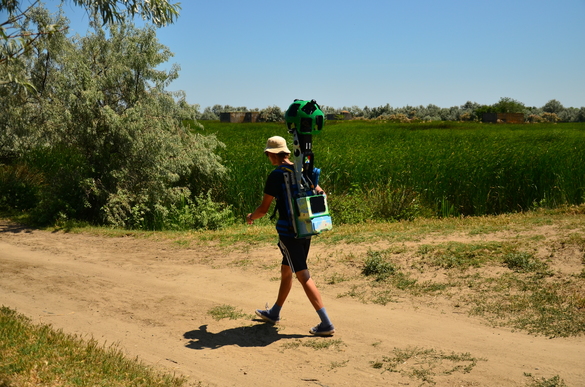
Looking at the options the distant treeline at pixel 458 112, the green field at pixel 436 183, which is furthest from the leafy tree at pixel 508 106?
the green field at pixel 436 183

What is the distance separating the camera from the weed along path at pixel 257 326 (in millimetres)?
5223

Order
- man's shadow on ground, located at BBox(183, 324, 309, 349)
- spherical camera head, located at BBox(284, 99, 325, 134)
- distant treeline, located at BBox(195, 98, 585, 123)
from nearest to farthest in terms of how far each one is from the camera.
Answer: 1. spherical camera head, located at BBox(284, 99, 325, 134)
2. man's shadow on ground, located at BBox(183, 324, 309, 349)
3. distant treeline, located at BBox(195, 98, 585, 123)

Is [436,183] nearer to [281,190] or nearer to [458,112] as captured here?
[281,190]

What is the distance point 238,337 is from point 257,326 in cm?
34

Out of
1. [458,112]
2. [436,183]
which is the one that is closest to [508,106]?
[458,112]

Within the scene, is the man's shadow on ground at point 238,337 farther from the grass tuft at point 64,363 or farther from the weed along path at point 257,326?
the grass tuft at point 64,363

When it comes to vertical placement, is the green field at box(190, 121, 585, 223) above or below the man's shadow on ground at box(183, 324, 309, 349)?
above

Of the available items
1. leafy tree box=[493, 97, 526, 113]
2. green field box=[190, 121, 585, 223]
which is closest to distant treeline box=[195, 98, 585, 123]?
leafy tree box=[493, 97, 526, 113]

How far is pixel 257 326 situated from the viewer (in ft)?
21.1

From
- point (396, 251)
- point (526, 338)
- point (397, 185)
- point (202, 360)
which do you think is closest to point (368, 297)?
point (396, 251)

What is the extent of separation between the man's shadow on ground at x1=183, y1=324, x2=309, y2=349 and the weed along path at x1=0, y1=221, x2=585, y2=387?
0.07ft

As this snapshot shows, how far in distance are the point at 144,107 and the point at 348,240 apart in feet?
21.1

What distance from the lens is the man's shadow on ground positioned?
5.98 metres

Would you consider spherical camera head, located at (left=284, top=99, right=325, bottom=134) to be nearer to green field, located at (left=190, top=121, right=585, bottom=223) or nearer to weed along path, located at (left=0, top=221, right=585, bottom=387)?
weed along path, located at (left=0, top=221, right=585, bottom=387)
